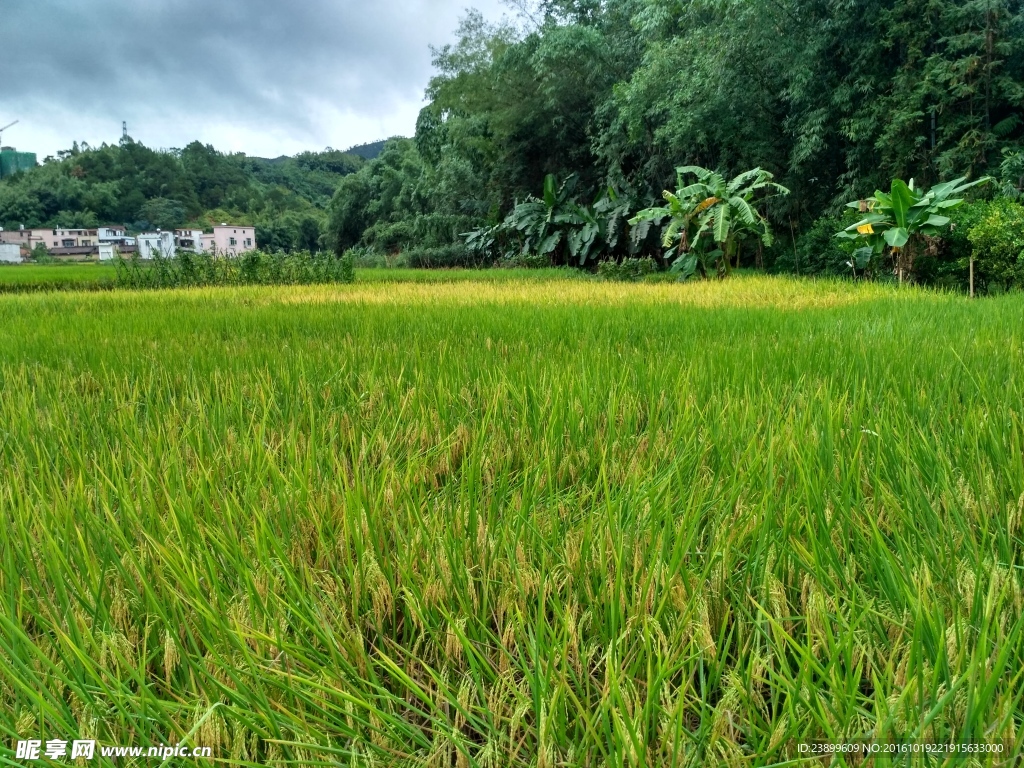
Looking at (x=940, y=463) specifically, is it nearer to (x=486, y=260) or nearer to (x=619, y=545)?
(x=619, y=545)

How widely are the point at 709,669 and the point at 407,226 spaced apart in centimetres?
2524

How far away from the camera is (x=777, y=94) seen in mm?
9586

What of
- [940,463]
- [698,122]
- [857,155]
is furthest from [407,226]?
[940,463]

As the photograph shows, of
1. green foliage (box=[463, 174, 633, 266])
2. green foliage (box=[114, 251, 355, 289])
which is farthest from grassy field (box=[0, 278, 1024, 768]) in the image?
green foliage (box=[463, 174, 633, 266])

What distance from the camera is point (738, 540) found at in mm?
767

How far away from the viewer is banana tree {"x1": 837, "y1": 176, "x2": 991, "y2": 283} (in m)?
5.12

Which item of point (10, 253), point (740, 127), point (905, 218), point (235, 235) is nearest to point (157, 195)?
point (235, 235)

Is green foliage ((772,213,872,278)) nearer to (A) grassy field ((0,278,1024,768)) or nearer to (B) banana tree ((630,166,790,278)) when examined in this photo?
(B) banana tree ((630,166,790,278))

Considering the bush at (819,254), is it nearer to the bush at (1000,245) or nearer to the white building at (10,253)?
the bush at (1000,245)

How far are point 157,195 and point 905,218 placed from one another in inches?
1850

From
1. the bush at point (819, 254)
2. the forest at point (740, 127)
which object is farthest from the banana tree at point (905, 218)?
the bush at point (819, 254)

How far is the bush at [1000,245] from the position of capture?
16.5ft

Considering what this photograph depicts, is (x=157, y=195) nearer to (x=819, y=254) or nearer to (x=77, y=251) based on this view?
(x=77, y=251)

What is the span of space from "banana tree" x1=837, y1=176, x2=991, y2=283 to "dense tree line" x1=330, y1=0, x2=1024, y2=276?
284 centimetres
